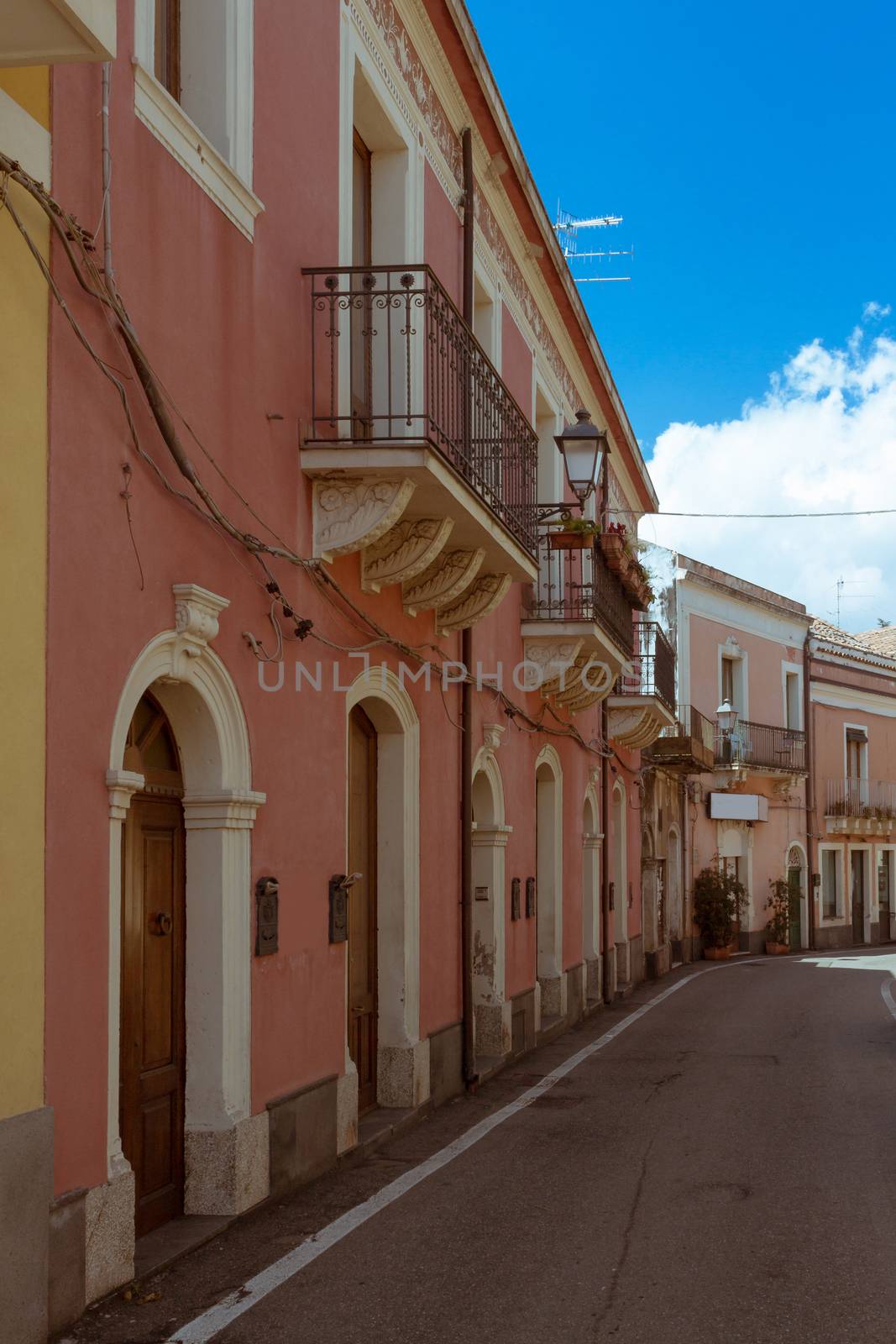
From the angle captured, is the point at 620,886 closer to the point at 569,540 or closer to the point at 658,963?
the point at 658,963

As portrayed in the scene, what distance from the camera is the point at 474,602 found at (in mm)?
11961

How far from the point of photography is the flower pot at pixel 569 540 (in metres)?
15.1

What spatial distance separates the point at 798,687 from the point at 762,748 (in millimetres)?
3301

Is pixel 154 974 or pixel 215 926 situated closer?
pixel 154 974

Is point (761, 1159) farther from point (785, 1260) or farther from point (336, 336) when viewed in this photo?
point (336, 336)

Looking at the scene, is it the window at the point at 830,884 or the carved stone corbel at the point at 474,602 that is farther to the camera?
the window at the point at 830,884

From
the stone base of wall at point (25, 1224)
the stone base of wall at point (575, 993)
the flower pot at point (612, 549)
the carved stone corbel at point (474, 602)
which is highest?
the flower pot at point (612, 549)

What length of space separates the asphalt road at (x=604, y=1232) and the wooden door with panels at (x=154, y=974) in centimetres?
45

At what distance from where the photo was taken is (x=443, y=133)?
12242 millimetres

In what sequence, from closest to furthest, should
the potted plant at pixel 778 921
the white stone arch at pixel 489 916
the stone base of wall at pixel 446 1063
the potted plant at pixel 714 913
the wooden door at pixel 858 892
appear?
the stone base of wall at pixel 446 1063 < the white stone arch at pixel 489 916 < the potted plant at pixel 714 913 < the potted plant at pixel 778 921 < the wooden door at pixel 858 892

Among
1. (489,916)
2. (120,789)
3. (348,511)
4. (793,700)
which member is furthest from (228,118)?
(793,700)

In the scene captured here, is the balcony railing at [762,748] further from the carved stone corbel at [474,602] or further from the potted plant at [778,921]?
the carved stone corbel at [474,602]

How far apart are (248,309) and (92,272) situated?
201 centimetres

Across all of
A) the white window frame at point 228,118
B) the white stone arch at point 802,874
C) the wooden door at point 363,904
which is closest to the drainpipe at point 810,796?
the white stone arch at point 802,874
